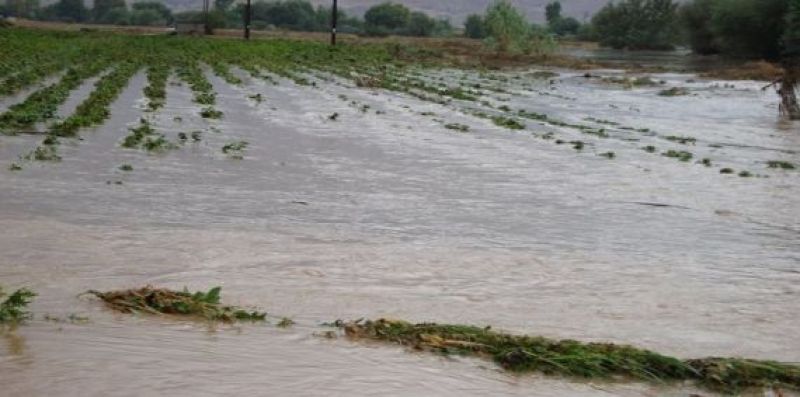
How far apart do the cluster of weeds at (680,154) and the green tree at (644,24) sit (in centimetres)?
7382

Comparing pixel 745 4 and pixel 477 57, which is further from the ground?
pixel 745 4

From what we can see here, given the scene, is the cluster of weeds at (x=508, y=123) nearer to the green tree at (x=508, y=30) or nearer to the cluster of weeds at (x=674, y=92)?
the cluster of weeds at (x=674, y=92)

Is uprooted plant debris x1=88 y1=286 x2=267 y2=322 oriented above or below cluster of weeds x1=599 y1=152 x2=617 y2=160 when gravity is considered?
above

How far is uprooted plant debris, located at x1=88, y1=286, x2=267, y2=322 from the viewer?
653cm

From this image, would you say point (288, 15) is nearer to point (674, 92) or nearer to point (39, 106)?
point (674, 92)

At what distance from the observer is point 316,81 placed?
33.8 meters

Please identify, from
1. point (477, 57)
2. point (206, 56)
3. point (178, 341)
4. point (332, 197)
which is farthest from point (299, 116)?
point (477, 57)

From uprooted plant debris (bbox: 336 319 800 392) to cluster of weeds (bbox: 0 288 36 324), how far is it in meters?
1.87

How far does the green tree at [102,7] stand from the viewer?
14798cm

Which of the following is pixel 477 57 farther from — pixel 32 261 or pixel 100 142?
pixel 32 261

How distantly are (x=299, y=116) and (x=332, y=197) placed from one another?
9.88 metres

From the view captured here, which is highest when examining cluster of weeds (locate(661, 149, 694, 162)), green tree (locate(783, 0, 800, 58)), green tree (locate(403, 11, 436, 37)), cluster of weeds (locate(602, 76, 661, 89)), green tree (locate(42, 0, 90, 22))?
green tree (locate(783, 0, 800, 58))

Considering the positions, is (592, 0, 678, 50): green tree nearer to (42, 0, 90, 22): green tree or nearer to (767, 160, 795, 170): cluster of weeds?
(767, 160, 795, 170): cluster of weeds

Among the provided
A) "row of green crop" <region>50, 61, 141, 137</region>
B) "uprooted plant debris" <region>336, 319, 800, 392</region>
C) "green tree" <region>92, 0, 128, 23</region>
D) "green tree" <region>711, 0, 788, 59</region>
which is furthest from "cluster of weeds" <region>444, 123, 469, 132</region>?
"green tree" <region>92, 0, 128, 23</region>
